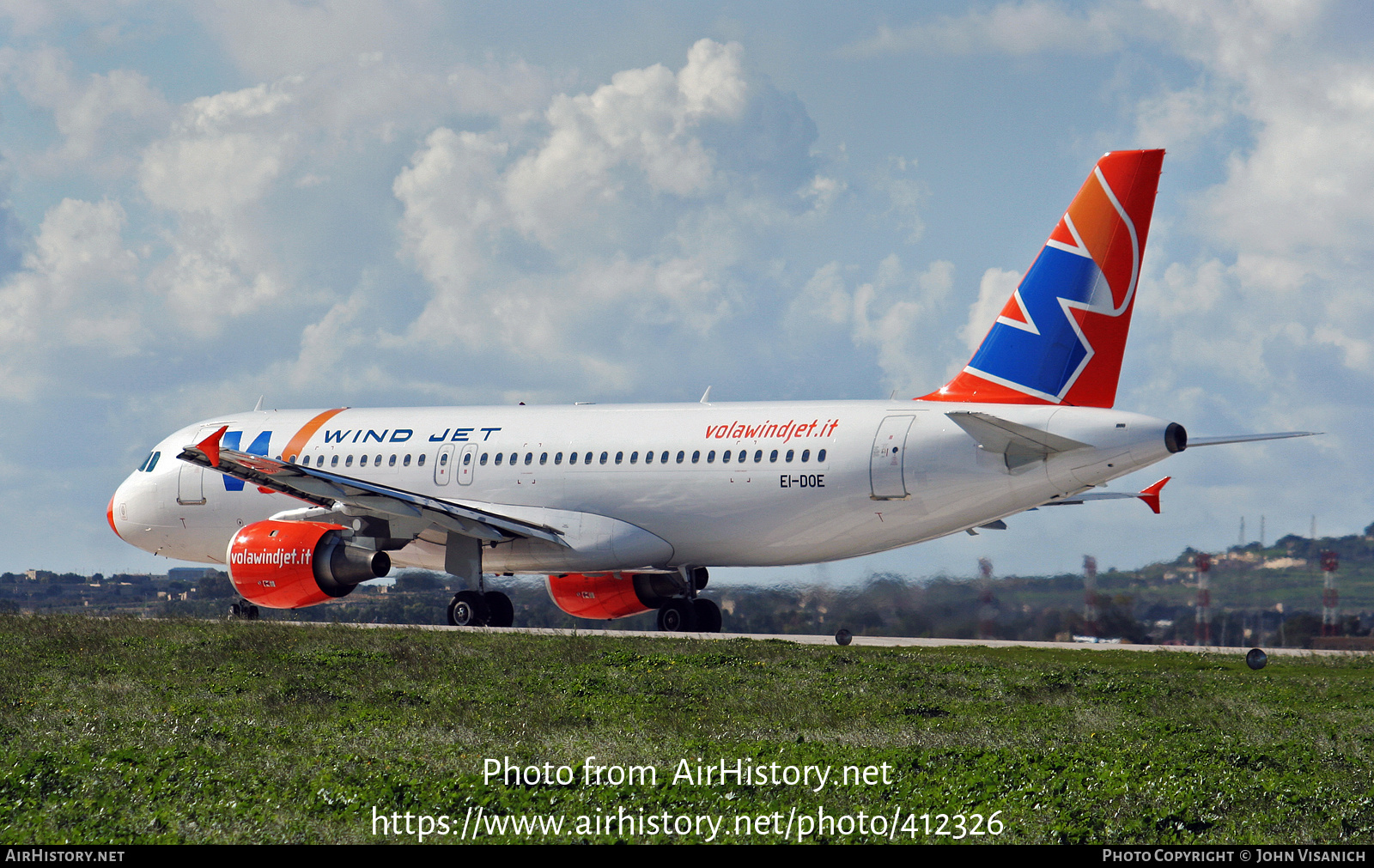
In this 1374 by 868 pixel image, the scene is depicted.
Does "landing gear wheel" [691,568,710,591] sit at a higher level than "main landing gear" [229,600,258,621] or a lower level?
higher

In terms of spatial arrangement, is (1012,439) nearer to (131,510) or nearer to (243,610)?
(243,610)

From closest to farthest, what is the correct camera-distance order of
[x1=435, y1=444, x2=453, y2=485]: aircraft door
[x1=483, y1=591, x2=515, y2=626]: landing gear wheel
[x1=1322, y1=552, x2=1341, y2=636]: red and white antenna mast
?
[x1=483, y1=591, x2=515, y2=626]: landing gear wheel
[x1=435, y1=444, x2=453, y2=485]: aircraft door
[x1=1322, y1=552, x2=1341, y2=636]: red and white antenna mast

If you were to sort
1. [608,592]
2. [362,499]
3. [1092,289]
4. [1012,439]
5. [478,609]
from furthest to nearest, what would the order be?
1. [608,592]
2. [478,609]
3. [362,499]
4. [1092,289]
5. [1012,439]

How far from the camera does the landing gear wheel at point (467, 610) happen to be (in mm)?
27078

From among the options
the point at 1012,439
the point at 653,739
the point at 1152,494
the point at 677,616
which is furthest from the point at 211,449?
the point at 1152,494

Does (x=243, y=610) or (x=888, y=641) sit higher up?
(x=888, y=641)

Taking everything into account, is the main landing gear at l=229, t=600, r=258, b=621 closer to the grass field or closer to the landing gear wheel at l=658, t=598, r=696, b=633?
the grass field

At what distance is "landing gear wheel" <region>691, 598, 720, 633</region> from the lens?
91.5ft

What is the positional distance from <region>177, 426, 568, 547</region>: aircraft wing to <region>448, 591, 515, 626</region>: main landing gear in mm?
1460

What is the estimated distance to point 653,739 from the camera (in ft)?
41.2

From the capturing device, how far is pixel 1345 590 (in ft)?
100

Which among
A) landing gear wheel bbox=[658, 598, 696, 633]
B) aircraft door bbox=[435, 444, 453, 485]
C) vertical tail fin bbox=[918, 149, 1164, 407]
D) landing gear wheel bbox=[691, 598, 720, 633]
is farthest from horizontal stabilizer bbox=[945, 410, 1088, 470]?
aircraft door bbox=[435, 444, 453, 485]

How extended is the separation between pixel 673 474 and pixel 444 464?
214 inches
